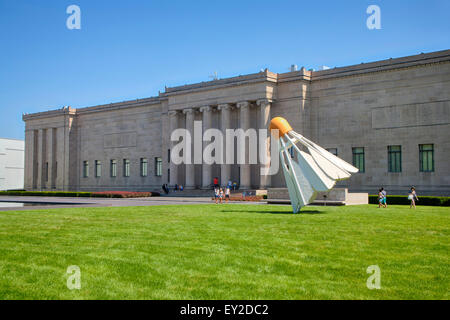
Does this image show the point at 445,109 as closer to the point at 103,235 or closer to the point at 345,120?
the point at 345,120

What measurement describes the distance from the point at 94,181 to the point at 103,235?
5762 cm

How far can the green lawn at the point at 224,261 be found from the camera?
7.98 m

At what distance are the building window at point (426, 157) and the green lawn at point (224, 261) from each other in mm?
27155

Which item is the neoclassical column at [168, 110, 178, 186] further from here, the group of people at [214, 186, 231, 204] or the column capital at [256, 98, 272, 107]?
the group of people at [214, 186, 231, 204]

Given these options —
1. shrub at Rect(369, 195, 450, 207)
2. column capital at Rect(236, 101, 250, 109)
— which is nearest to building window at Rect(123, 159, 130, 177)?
column capital at Rect(236, 101, 250, 109)

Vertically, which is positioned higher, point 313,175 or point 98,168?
point 98,168

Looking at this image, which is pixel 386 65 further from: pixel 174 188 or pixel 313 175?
pixel 174 188

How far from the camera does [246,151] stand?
5122 centimetres

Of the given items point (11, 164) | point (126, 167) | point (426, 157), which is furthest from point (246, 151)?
point (11, 164)

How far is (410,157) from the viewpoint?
42.3 metres

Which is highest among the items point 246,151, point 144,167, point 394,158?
point 246,151

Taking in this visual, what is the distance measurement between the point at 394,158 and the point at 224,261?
37027 mm
